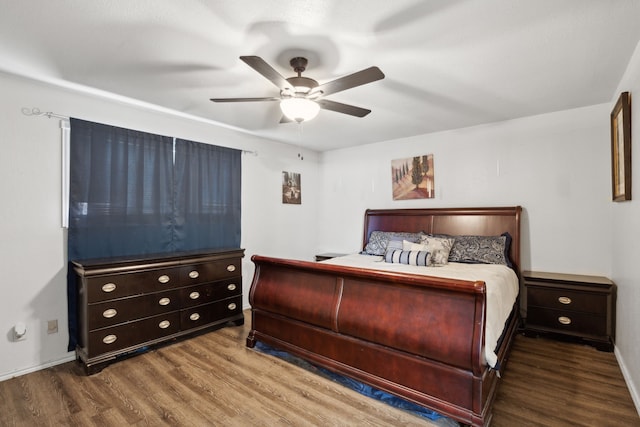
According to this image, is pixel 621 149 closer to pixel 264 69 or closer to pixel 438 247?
pixel 438 247

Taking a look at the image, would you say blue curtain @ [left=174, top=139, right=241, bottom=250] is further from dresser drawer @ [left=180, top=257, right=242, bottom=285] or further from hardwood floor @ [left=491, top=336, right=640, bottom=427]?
hardwood floor @ [left=491, top=336, right=640, bottom=427]

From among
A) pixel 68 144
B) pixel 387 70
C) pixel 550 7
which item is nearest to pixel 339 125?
pixel 387 70

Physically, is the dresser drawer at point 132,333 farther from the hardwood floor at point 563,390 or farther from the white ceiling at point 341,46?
the hardwood floor at point 563,390

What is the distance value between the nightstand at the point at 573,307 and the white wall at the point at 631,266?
0.14 metres

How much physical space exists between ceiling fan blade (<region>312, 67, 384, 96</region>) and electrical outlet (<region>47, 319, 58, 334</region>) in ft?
9.76

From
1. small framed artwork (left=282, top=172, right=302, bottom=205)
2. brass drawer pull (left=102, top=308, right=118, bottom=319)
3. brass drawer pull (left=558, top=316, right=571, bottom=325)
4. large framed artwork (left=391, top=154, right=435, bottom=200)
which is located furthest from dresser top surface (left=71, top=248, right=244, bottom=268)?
brass drawer pull (left=558, top=316, right=571, bottom=325)

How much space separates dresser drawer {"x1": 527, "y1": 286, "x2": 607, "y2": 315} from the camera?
291 cm

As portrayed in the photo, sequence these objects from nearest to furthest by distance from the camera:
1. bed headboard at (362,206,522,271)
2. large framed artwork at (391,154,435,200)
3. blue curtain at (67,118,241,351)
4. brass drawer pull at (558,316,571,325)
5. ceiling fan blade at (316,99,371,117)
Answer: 1. ceiling fan blade at (316,99,371,117)
2. blue curtain at (67,118,241,351)
3. brass drawer pull at (558,316,571,325)
4. bed headboard at (362,206,522,271)
5. large framed artwork at (391,154,435,200)

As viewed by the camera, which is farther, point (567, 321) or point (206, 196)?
point (206, 196)

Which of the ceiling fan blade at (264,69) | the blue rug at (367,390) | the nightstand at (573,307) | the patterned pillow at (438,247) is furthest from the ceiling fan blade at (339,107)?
the nightstand at (573,307)

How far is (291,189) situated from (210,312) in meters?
2.30

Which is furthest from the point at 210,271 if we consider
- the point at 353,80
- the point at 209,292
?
the point at 353,80

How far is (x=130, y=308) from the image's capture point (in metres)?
2.77

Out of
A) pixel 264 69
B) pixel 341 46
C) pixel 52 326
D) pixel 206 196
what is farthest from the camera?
pixel 206 196
